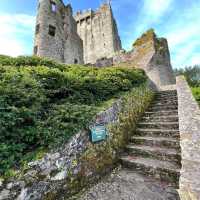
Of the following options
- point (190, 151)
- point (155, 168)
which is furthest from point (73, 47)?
point (190, 151)

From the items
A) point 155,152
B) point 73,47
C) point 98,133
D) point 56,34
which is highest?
point 56,34

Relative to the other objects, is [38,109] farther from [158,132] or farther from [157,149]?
[158,132]

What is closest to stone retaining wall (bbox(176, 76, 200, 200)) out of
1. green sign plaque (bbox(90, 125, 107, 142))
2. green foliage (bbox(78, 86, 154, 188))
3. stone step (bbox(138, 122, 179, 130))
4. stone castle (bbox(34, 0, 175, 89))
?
stone step (bbox(138, 122, 179, 130))

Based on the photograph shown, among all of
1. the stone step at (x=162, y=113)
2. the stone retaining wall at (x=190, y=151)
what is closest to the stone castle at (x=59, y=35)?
the stone step at (x=162, y=113)

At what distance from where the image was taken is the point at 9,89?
282 cm

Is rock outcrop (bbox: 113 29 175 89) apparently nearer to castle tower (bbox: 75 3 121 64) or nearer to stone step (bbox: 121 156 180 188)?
stone step (bbox: 121 156 180 188)

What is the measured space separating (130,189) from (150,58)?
492 inches

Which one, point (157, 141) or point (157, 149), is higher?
point (157, 141)

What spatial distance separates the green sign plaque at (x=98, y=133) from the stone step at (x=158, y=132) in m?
1.61

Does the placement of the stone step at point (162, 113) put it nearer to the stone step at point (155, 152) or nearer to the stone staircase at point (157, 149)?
the stone staircase at point (157, 149)

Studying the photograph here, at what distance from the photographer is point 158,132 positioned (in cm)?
456

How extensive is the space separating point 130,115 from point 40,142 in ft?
10.5

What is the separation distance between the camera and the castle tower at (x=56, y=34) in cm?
1534

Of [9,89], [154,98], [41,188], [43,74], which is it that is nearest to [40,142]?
[41,188]
